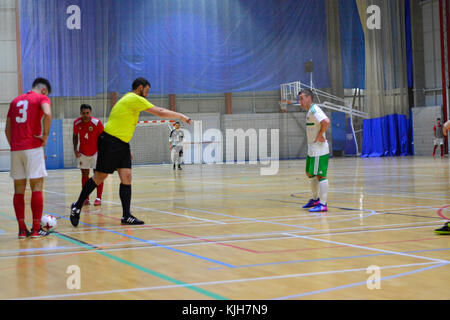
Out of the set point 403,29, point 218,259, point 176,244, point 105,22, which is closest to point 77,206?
point 176,244

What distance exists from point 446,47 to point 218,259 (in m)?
33.3

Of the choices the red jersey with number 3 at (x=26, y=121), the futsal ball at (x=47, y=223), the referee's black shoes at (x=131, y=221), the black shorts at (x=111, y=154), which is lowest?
the referee's black shoes at (x=131, y=221)

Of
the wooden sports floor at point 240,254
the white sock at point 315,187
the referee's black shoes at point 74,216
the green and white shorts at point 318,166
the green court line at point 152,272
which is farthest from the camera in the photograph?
the white sock at point 315,187

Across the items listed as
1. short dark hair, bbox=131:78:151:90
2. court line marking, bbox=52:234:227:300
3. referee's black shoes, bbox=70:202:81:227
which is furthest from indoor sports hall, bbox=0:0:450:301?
court line marking, bbox=52:234:227:300

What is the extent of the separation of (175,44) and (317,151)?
26011mm

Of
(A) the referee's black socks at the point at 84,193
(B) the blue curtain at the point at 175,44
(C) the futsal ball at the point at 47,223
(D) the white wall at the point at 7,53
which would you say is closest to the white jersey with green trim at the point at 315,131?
(A) the referee's black socks at the point at 84,193

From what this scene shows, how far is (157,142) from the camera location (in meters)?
36.8

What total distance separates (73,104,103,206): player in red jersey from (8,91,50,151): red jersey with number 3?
3.97 meters

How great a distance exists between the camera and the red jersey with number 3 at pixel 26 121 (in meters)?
6.83

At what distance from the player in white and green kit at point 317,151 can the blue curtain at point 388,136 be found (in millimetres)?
28688

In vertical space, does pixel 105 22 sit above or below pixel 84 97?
above

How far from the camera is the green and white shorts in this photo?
8.85m

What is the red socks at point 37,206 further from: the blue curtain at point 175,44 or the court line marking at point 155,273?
the blue curtain at point 175,44
